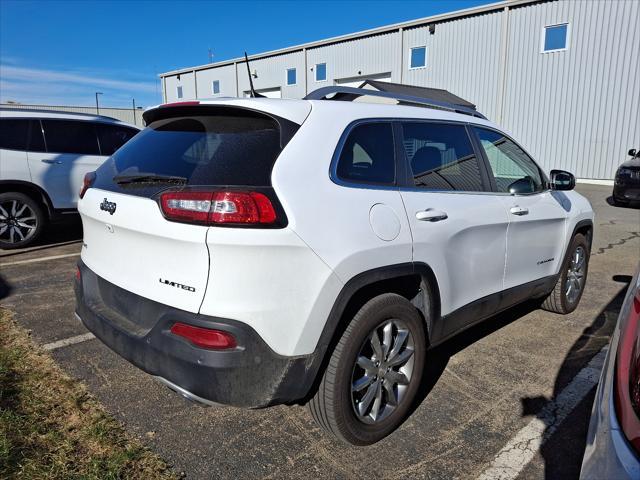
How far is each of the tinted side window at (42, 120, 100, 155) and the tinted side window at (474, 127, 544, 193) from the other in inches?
239

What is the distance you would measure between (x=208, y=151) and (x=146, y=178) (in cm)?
38

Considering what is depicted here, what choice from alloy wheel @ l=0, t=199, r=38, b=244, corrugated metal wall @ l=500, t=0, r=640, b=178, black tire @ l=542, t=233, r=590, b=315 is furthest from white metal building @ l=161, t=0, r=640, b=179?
alloy wheel @ l=0, t=199, r=38, b=244

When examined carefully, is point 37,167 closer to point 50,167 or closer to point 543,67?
point 50,167

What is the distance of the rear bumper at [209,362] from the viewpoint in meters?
2.02

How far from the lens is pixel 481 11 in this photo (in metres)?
17.3

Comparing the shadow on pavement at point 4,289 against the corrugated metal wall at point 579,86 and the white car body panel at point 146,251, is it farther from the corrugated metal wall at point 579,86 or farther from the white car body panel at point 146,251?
the corrugated metal wall at point 579,86

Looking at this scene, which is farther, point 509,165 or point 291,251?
point 509,165

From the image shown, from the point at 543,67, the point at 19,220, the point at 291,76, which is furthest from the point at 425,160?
the point at 291,76

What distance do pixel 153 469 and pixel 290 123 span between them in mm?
1773

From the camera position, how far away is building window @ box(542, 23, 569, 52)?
15812mm

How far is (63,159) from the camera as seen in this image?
7.08 meters

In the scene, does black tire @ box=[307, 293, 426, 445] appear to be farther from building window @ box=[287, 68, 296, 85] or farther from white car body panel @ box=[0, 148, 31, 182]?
building window @ box=[287, 68, 296, 85]

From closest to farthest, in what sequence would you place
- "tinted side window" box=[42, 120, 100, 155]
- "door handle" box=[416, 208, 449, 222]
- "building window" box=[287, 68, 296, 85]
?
"door handle" box=[416, 208, 449, 222] < "tinted side window" box=[42, 120, 100, 155] < "building window" box=[287, 68, 296, 85]

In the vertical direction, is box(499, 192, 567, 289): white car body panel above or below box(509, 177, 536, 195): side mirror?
below
